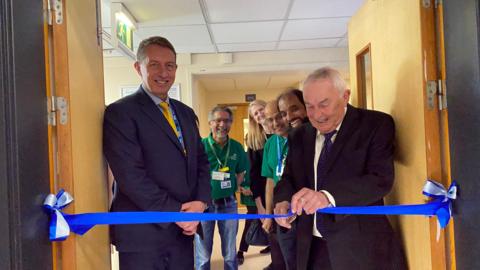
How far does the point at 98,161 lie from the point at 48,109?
1.49 feet

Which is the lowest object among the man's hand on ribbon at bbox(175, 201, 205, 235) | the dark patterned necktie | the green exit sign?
the man's hand on ribbon at bbox(175, 201, 205, 235)

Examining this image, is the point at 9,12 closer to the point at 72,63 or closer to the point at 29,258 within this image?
the point at 72,63

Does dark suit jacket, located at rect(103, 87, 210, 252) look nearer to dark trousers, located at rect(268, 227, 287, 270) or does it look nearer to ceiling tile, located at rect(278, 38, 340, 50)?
dark trousers, located at rect(268, 227, 287, 270)

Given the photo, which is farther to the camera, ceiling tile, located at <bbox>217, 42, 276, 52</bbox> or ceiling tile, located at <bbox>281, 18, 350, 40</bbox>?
ceiling tile, located at <bbox>217, 42, 276, 52</bbox>

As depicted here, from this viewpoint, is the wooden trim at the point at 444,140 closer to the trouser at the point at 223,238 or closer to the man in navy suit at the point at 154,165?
the man in navy suit at the point at 154,165

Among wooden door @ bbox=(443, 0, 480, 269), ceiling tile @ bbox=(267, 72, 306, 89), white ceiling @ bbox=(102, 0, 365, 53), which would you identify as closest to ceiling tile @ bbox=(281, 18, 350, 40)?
white ceiling @ bbox=(102, 0, 365, 53)

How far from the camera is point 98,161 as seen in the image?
1606mm

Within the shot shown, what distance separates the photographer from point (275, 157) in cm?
264

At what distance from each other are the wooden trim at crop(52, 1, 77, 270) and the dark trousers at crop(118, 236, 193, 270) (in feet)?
1.21

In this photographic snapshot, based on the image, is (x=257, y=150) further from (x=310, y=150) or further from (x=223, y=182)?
(x=310, y=150)

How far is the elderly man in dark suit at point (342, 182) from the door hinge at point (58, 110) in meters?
0.85

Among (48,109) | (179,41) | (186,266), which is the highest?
(179,41)

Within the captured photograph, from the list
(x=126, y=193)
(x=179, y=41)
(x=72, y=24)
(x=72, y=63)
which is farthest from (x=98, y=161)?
(x=179, y=41)

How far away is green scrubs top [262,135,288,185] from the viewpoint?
2.56 m
